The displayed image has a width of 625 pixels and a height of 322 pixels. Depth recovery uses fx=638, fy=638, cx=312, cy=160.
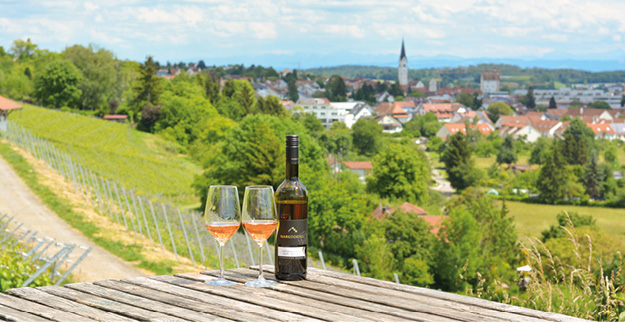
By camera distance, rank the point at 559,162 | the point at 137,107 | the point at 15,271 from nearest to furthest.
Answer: the point at 15,271, the point at 137,107, the point at 559,162

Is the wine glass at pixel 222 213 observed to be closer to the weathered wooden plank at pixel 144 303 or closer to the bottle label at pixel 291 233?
the bottle label at pixel 291 233

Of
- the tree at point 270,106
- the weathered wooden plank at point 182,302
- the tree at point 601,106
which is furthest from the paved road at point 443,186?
the tree at point 601,106

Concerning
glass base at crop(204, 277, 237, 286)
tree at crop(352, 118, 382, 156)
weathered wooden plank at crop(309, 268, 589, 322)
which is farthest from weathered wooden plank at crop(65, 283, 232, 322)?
tree at crop(352, 118, 382, 156)

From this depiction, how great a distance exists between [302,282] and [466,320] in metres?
0.78

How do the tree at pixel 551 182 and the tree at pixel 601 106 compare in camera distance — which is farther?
the tree at pixel 601 106

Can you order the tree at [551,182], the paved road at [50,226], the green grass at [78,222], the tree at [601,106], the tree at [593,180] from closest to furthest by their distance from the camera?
the paved road at [50,226]
the green grass at [78,222]
the tree at [551,182]
the tree at [593,180]
the tree at [601,106]

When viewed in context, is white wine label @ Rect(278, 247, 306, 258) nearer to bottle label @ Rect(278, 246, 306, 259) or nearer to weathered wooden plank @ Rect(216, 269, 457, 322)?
bottle label @ Rect(278, 246, 306, 259)

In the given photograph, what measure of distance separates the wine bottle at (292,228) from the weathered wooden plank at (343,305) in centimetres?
11

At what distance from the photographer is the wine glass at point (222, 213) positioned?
8.17ft

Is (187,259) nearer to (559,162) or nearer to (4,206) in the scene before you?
(4,206)

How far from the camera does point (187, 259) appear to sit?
13.4 m

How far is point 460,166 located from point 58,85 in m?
45.3

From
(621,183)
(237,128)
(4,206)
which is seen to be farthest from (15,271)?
(621,183)

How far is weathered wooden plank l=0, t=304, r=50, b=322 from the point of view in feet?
6.06
